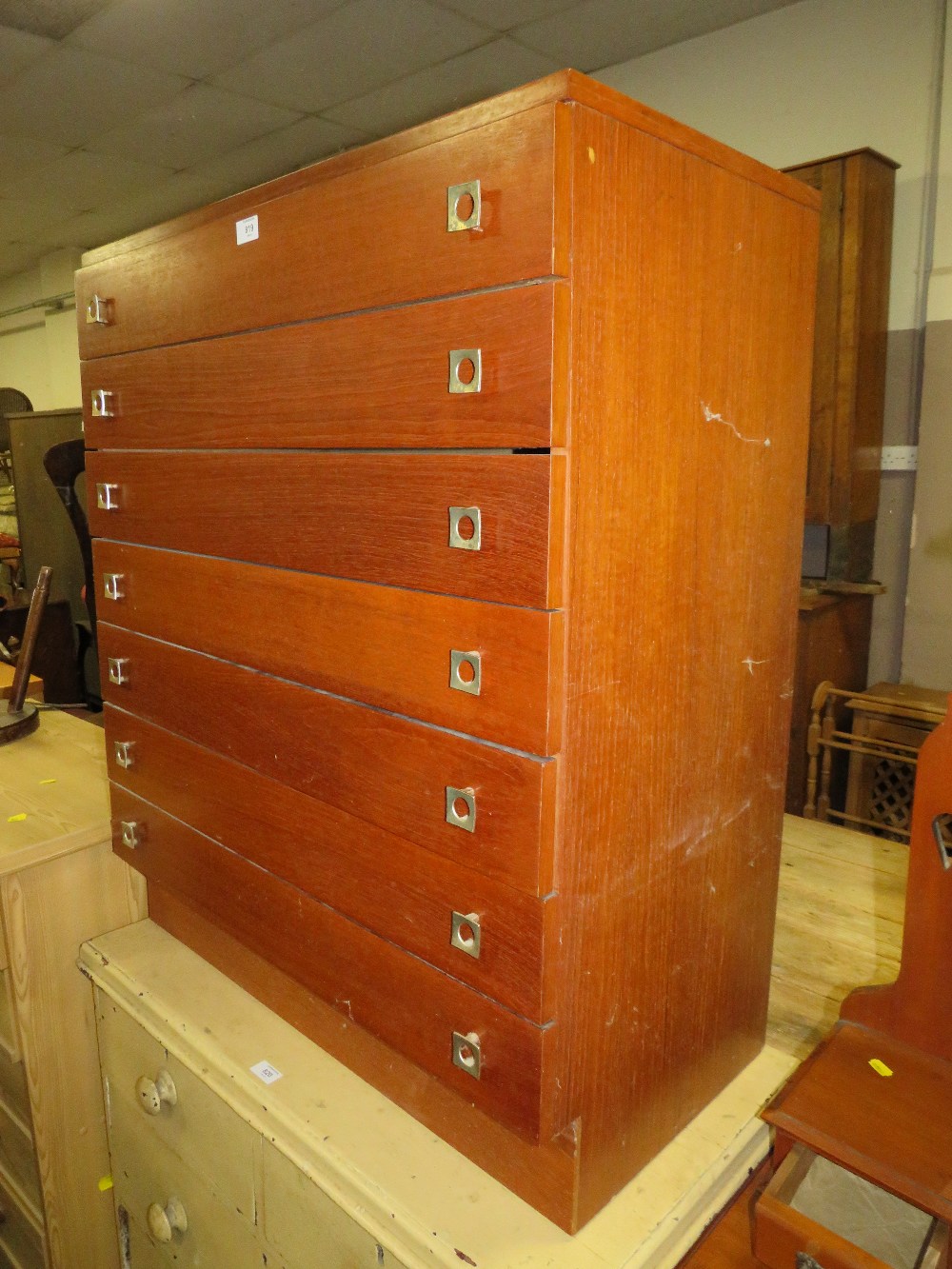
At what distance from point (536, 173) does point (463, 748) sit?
0.52 m

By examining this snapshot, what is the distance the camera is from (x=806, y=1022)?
4.28 ft

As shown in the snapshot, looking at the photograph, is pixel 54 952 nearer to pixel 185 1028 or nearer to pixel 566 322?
pixel 185 1028

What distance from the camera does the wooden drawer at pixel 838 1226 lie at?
0.84 meters

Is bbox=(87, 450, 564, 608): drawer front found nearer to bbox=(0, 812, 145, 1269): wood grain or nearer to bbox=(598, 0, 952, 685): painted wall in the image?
bbox=(0, 812, 145, 1269): wood grain

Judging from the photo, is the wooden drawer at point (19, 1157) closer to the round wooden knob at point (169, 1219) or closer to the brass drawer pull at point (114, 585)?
the round wooden knob at point (169, 1219)

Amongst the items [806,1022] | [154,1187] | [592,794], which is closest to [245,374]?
[592,794]

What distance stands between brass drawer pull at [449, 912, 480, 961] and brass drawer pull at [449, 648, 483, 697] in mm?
236

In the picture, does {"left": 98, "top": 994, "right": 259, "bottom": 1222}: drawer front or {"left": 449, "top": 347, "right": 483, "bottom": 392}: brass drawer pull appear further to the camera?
{"left": 98, "top": 994, "right": 259, "bottom": 1222}: drawer front

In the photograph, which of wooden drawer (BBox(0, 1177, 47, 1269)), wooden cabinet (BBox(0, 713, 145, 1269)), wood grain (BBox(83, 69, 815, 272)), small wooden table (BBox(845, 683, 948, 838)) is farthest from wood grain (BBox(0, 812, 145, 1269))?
small wooden table (BBox(845, 683, 948, 838))

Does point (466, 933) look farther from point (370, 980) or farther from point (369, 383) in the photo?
point (369, 383)

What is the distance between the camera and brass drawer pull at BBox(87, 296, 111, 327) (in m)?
1.32

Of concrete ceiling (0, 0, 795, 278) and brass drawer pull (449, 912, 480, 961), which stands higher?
concrete ceiling (0, 0, 795, 278)

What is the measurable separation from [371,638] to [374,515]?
132 millimetres

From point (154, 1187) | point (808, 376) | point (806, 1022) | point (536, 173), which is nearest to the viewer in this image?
point (536, 173)
